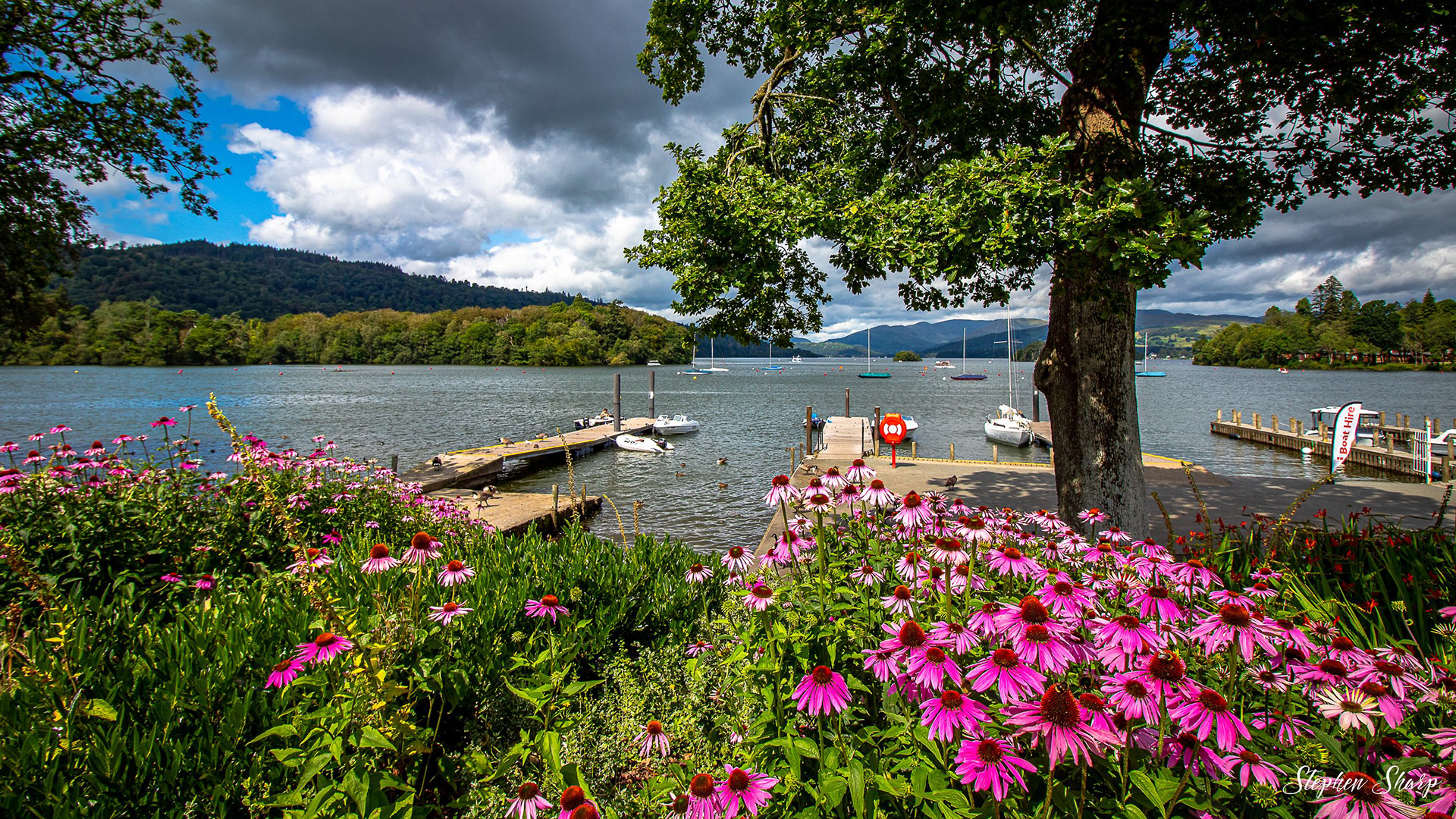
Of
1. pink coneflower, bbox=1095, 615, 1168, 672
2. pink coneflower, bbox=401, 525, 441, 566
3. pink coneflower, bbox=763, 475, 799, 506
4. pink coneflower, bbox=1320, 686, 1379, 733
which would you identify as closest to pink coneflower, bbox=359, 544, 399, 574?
pink coneflower, bbox=401, 525, 441, 566

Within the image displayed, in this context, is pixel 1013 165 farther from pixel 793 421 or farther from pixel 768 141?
pixel 793 421

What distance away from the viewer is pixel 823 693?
1.66 meters

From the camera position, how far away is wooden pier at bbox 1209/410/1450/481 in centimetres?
1819

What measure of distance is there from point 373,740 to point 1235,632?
2431 millimetres

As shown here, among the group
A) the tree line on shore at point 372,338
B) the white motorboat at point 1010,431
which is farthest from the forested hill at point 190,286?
the white motorboat at point 1010,431

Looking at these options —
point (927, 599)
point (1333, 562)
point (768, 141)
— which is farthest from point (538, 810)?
point (768, 141)

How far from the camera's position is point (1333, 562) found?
13.6 ft

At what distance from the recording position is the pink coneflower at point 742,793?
144 cm

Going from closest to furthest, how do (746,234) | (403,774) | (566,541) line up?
1. (403,774)
2. (566,541)
3. (746,234)

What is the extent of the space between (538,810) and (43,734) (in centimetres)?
155

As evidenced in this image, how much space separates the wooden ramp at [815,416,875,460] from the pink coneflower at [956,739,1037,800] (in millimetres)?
16997

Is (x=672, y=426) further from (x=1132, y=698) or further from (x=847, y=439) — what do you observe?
(x=1132, y=698)

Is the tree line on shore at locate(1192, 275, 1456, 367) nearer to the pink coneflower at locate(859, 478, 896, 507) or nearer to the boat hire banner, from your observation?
the boat hire banner
